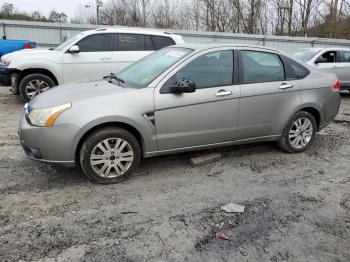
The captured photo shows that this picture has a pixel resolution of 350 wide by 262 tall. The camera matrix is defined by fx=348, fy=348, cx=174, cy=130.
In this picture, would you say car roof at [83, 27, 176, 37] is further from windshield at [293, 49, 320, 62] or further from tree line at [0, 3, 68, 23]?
tree line at [0, 3, 68, 23]

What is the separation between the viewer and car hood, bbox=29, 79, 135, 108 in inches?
157

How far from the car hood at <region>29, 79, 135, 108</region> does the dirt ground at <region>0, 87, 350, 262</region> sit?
2.97ft

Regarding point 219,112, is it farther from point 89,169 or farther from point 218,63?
point 89,169

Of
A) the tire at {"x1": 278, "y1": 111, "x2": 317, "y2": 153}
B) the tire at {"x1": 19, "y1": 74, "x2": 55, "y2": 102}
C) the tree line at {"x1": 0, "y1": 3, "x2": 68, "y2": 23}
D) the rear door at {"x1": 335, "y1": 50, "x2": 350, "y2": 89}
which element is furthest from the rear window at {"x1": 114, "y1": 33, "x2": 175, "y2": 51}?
the tree line at {"x1": 0, "y1": 3, "x2": 68, "y2": 23}

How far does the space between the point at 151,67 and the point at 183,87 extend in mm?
765

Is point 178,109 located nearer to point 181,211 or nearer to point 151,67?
point 151,67

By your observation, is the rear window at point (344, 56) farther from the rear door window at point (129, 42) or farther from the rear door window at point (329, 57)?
the rear door window at point (129, 42)

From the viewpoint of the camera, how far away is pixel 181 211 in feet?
11.6

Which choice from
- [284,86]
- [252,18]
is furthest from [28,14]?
[284,86]

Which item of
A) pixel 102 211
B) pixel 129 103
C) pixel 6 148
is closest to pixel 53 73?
pixel 6 148

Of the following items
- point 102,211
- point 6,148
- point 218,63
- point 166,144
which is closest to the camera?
point 102,211

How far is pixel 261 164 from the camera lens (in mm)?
4859

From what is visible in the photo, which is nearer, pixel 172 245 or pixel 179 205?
pixel 172 245

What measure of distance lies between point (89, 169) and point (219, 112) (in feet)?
5.82
